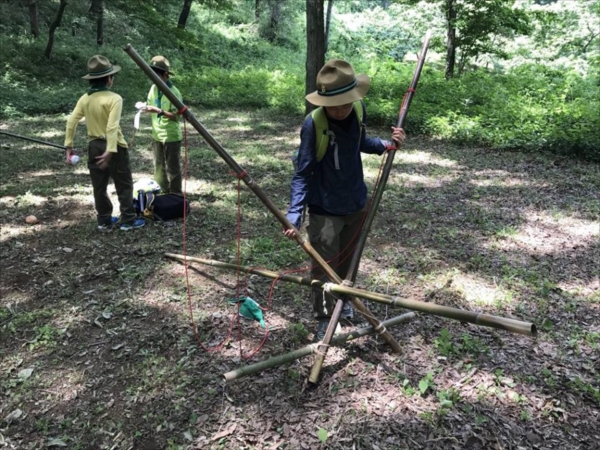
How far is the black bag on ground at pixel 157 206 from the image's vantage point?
21.1ft

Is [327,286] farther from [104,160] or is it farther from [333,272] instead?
→ [104,160]

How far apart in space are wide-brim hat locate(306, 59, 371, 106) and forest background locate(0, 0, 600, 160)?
737 cm

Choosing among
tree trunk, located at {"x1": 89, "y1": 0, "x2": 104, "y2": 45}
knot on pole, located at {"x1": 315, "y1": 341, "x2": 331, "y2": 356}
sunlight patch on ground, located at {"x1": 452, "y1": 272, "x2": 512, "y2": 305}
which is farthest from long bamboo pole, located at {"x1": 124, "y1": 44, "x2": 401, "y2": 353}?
tree trunk, located at {"x1": 89, "y1": 0, "x2": 104, "y2": 45}

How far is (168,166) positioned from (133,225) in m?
1.07

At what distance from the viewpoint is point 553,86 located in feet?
41.2

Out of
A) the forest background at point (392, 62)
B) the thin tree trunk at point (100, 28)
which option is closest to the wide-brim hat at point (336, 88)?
the forest background at point (392, 62)

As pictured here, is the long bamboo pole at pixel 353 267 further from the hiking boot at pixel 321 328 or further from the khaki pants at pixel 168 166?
the khaki pants at pixel 168 166

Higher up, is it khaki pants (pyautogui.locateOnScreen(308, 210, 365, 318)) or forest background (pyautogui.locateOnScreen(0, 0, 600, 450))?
khaki pants (pyautogui.locateOnScreen(308, 210, 365, 318))

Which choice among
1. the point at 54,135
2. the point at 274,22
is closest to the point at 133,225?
the point at 54,135

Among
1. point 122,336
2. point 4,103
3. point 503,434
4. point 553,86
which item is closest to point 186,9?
point 4,103

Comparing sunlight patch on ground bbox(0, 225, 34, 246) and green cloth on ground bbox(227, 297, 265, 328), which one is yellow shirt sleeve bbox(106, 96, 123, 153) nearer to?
sunlight patch on ground bbox(0, 225, 34, 246)

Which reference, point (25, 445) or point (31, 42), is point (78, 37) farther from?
point (25, 445)

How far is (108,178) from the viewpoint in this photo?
601cm

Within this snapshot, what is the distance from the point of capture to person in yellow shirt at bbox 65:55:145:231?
5.47m
